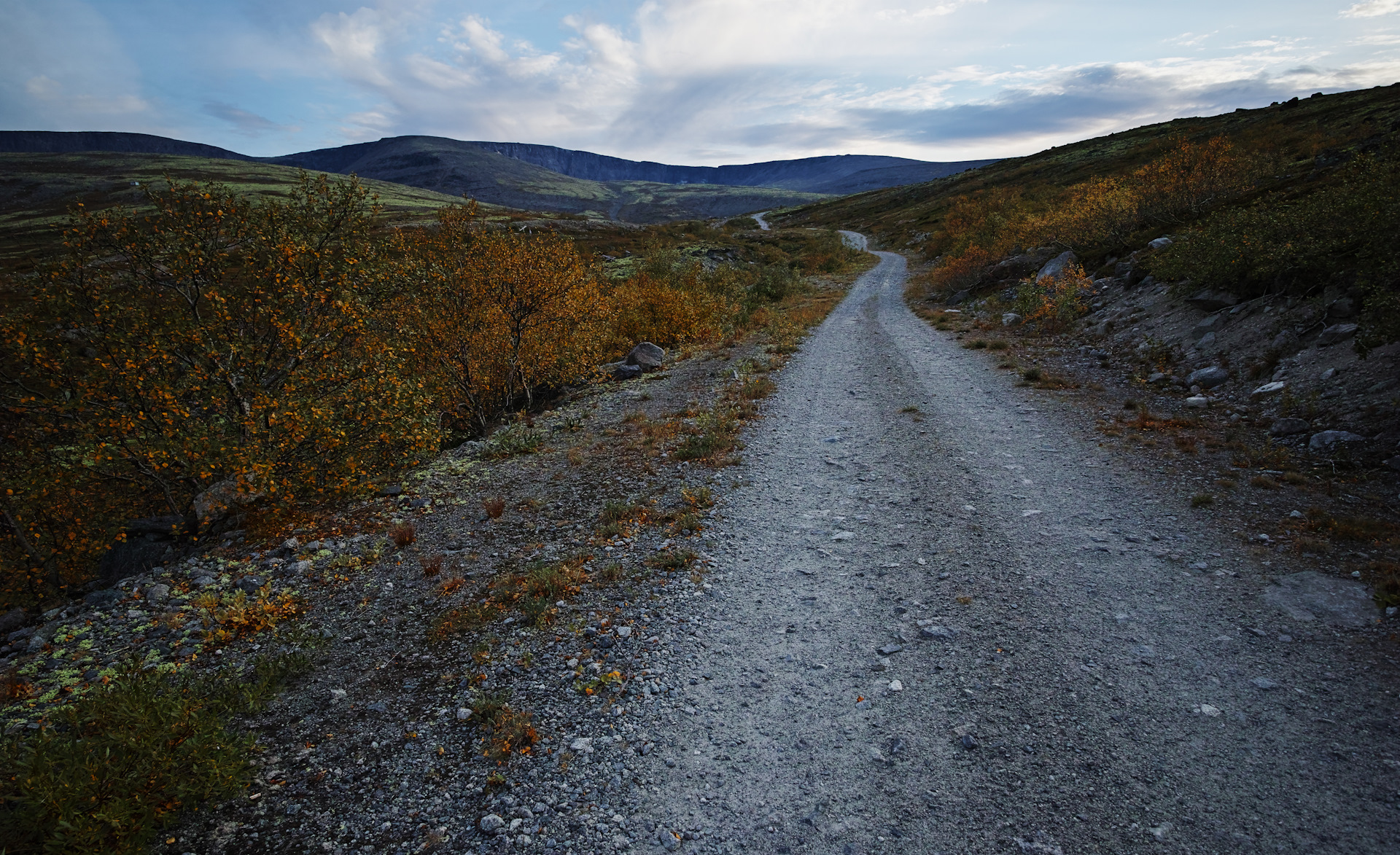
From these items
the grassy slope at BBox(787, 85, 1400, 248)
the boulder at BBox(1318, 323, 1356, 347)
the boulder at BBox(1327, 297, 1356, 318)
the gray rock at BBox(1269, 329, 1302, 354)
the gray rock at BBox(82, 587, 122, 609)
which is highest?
the grassy slope at BBox(787, 85, 1400, 248)

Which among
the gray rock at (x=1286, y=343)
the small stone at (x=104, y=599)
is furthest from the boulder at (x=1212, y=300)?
the small stone at (x=104, y=599)

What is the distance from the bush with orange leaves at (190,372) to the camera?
30.4 feet

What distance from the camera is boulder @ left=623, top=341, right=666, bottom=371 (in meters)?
22.7

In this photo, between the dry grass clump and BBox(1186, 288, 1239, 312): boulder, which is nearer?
the dry grass clump

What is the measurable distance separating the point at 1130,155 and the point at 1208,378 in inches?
3247

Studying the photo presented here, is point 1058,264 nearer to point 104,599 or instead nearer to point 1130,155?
point 104,599

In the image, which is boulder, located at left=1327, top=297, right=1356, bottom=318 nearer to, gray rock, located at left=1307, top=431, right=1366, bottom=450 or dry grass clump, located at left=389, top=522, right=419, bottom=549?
gray rock, located at left=1307, top=431, right=1366, bottom=450

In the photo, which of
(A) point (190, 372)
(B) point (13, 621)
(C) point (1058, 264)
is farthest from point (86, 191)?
(C) point (1058, 264)

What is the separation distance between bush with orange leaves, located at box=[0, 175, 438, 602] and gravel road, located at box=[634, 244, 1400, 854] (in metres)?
8.08

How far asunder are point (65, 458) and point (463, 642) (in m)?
8.72

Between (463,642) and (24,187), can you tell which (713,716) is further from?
(24,187)

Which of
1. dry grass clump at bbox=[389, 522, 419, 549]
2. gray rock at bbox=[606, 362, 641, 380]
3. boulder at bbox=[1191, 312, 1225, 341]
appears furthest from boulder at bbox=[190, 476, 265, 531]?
boulder at bbox=[1191, 312, 1225, 341]

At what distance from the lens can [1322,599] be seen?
626 cm

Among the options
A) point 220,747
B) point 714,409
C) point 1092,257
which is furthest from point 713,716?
point 1092,257
